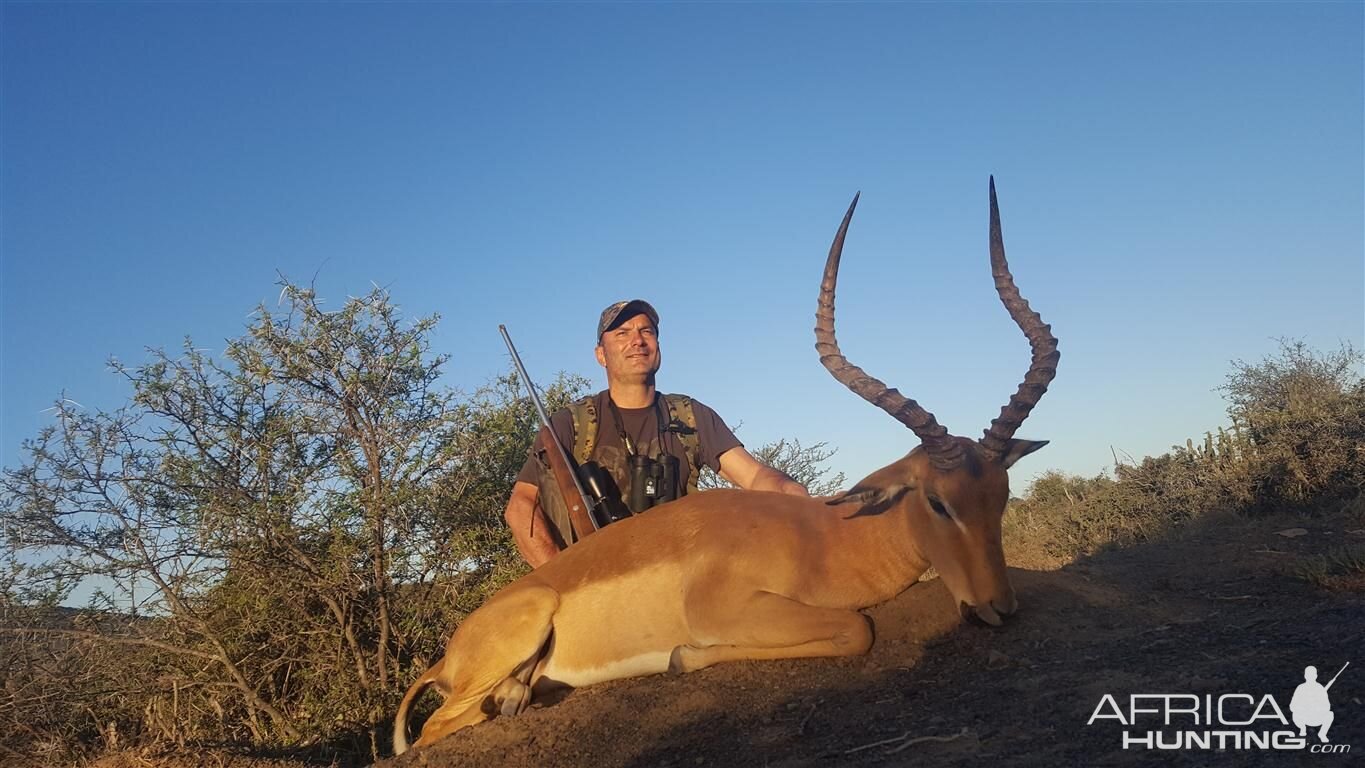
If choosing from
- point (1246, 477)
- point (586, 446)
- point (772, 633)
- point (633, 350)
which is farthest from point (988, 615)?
point (1246, 477)

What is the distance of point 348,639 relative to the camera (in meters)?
7.82

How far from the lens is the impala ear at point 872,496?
18.6 feet

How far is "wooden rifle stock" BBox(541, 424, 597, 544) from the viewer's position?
7336mm

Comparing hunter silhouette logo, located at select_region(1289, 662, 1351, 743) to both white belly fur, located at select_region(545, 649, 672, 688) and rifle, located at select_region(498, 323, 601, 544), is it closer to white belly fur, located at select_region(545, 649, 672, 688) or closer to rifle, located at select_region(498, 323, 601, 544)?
white belly fur, located at select_region(545, 649, 672, 688)

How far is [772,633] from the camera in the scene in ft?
17.4

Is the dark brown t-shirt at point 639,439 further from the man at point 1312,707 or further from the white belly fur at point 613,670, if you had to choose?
the man at point 1312,707

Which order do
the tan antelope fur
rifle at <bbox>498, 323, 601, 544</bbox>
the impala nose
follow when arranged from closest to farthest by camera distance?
the impala nose < the tan antelope fur < rifle at <bbox>498, 323, 601, 544</bbox>

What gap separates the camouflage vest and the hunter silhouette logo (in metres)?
4.72

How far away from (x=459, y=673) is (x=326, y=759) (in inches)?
A: 80.2

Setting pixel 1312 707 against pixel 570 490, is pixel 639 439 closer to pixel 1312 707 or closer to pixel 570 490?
pixel 570 490

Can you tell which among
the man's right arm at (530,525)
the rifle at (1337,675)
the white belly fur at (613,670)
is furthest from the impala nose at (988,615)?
the man's right arm at (530,525)

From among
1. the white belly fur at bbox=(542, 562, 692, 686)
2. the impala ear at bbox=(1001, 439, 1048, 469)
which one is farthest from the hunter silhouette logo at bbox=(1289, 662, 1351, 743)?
the white belly fur at bbox=(542, 562, 692, 686)

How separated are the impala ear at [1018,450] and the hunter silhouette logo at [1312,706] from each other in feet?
8.01

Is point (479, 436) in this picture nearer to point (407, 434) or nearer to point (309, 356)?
point (407, 434)
